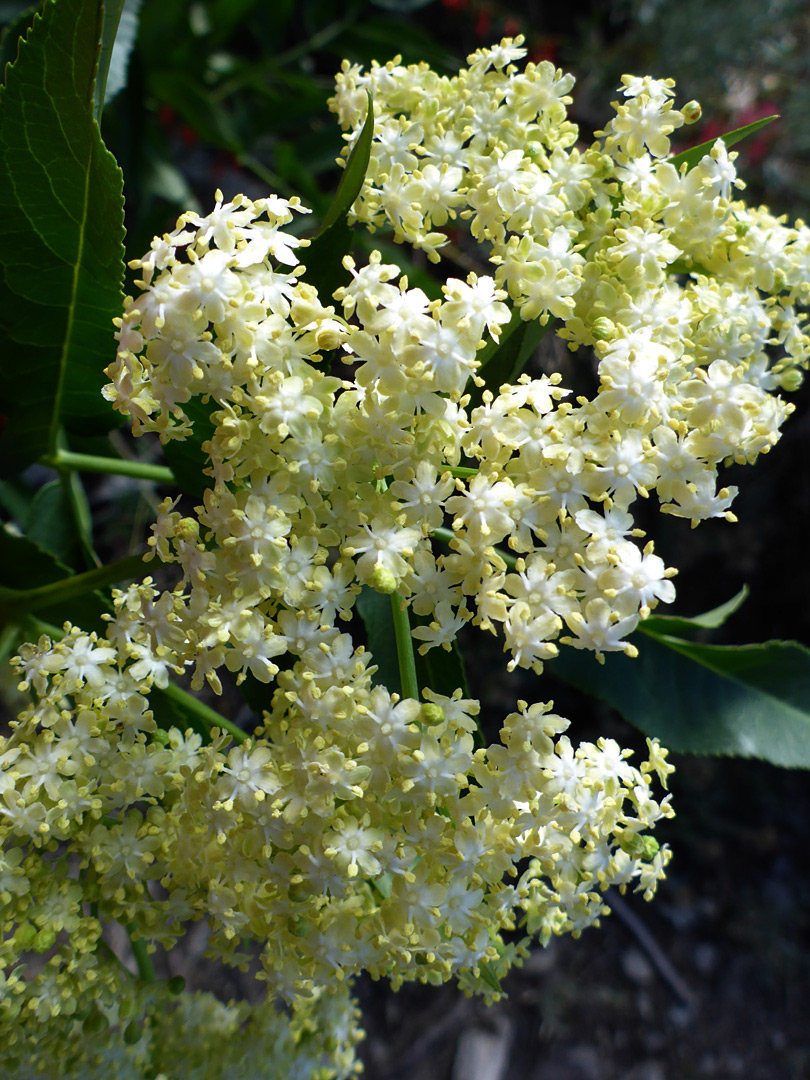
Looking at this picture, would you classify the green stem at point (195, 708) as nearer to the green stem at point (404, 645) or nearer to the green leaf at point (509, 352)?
the green stem at point (404, 645)

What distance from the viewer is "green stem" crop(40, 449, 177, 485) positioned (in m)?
0.85

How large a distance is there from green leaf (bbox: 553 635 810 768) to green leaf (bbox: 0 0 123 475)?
0.63 m

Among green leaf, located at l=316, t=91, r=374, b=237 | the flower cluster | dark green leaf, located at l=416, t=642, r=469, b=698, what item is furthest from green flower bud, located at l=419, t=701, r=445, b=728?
green leaf, located at l=316, t=91, r=374, b=237

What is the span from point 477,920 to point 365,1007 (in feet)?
4.36

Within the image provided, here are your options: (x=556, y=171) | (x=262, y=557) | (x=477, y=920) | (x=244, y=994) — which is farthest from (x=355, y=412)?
(x=244, y=994)

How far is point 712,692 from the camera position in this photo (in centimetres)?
107

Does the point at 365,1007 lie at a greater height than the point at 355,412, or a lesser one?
lesser

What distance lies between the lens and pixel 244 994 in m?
1.75

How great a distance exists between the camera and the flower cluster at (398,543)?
0.61 metres

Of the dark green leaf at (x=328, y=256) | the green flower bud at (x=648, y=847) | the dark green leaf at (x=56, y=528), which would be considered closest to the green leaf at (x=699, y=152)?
the dark green leaf at (x=328, y=256)

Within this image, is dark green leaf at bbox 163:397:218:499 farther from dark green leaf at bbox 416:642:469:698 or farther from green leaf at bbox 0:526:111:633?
dark green leaf at bbox 416:642:469:698

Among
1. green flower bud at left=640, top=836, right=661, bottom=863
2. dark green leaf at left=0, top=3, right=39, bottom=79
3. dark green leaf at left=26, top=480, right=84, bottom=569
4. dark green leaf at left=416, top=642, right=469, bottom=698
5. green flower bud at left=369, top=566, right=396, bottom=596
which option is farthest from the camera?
dark green leaf at left=26, top=480, right=84, bottom=569

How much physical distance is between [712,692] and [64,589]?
0.75 m

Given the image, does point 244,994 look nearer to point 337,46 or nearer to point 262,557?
point 262,557
